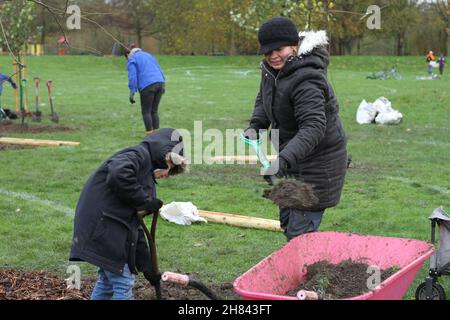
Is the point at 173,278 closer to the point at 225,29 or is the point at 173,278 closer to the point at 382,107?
the point at 382,107

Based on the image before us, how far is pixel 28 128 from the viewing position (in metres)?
14.0

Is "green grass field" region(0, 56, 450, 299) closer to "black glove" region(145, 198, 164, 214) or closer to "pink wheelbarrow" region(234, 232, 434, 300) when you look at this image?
"pink wheelbarrow" region(234, 232, 434, 300)

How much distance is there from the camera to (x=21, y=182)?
9.07 metres

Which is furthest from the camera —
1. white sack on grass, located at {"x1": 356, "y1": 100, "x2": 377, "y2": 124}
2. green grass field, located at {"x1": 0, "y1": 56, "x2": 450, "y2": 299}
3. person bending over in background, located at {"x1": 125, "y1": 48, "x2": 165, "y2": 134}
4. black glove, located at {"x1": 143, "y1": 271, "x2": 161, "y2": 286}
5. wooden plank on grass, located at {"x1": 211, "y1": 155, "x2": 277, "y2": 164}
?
white sack on grass, located at {"x1": 356, "y1": 100, "x2": 377, "y2": 124}

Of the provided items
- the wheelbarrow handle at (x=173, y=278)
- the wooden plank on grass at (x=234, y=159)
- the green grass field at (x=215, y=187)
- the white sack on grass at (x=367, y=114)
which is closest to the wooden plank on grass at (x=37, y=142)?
the green grass field at (x=215, y=187)

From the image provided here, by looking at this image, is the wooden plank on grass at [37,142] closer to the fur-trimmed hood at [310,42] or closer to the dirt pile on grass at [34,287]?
the dirt pile on grass at [34,287]

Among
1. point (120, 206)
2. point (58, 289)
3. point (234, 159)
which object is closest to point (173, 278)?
point (120, 206)

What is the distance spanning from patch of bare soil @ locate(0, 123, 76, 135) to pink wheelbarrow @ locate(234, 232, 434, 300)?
10.2m

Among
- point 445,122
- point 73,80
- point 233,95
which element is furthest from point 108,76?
point 445,122

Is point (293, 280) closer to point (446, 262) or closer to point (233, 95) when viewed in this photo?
point (446, 262)

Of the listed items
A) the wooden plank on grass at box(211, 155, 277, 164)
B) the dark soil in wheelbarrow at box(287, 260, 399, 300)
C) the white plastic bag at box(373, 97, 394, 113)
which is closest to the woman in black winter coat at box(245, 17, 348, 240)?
the dark soil in wheelbarrow at box(287, 260, 399, 300)

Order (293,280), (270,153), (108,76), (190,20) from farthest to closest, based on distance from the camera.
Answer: (190,20) < (108,76) < (270,153) < (293,280)

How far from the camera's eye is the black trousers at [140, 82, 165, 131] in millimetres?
12430

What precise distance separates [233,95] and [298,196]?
19277 millimetres
